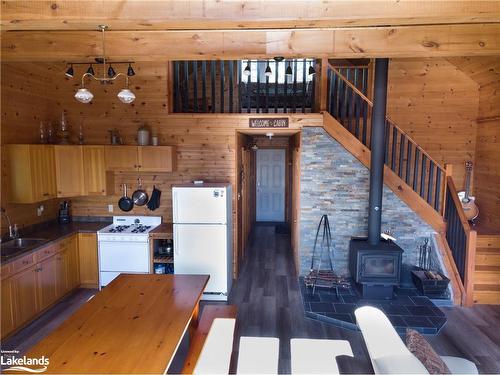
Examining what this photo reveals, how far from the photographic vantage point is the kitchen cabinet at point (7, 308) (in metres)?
3.45

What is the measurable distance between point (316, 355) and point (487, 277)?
340 cm

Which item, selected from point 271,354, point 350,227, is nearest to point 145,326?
point 271,354

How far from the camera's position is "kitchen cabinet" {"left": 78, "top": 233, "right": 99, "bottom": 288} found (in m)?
4.79

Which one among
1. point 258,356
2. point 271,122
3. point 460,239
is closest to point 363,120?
point 271,122

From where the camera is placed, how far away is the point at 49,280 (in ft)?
13.7

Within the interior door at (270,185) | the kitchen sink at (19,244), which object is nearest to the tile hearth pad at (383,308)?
the kitchen sink at (19,244)

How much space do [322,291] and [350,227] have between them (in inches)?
41.0

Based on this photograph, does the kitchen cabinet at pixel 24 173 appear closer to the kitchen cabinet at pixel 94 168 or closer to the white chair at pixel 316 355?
the kitchen cabinet at pixel 94 168

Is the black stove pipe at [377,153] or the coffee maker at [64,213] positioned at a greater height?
the black stove pipe at [377,153]

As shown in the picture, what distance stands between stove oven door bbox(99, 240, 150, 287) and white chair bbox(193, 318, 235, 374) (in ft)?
6.74

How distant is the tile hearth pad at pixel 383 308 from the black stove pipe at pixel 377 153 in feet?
2.56

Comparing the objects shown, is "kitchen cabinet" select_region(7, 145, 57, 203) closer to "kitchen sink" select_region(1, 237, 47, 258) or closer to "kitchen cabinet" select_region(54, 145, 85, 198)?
"kitchen cabinet" select_region(54, 145, 85, 198)

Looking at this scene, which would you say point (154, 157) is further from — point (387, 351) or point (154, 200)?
point (387, 351)

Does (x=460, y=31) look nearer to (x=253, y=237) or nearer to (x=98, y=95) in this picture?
(x=98, y=95)
